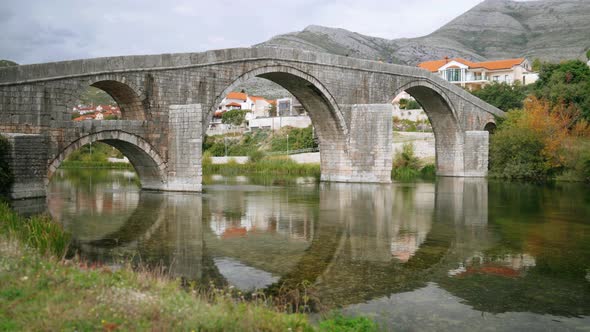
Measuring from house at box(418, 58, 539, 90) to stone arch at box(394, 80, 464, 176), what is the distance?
24.7 m

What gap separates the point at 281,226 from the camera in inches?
474

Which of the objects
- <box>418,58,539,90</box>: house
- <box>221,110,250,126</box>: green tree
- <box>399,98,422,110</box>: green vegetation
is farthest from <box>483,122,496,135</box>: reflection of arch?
<box>221,110,250,126</box>: green tree

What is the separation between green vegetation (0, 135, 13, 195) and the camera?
541 inches

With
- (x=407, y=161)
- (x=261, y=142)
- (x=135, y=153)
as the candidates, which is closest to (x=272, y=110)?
(x=261, y=142)

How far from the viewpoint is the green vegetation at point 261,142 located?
4678cm

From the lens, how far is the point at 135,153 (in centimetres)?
1819

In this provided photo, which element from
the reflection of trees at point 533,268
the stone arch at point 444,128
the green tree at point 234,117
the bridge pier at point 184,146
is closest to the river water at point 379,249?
the reflection of trees at point 533,268

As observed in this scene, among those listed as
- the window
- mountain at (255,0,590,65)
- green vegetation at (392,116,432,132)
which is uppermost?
mountain at (255,0,590,65)

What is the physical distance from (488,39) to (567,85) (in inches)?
3472

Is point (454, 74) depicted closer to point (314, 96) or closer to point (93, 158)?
point (314, 96)

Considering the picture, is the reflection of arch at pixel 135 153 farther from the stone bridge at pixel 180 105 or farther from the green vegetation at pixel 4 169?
the green vegetation at pixel 4 169

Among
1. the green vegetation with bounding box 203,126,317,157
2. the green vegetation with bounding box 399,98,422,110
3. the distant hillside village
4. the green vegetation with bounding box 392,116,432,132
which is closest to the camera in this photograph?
the green vegetation with bounding box 392,116,432,132

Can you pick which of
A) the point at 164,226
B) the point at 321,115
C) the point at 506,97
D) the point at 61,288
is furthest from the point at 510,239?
the point at 506,97

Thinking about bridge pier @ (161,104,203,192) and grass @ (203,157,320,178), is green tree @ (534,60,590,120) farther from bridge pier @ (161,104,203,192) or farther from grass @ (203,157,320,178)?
bridge pier @ (161,104,203,192)
